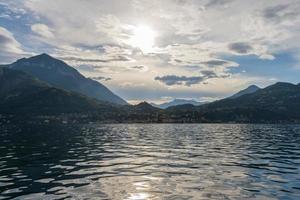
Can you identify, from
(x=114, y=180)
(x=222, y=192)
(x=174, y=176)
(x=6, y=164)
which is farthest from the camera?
(x=6, y=164)

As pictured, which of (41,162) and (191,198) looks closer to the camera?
(191,198)

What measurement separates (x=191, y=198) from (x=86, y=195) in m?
9.33

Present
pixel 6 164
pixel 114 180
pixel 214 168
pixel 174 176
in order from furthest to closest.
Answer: pixel 6 164 → pixel 214 168 → pixel 174 176 → pixel 114 180

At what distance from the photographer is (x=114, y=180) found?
38.1 meters

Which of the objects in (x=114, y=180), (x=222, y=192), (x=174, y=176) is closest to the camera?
(x=222, y=192)

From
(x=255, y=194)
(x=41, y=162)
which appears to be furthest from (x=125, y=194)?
(x=41, y=162)

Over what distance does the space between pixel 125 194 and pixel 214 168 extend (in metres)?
19.8

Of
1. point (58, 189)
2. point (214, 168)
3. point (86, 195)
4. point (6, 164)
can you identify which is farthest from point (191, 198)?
point (6, 164)

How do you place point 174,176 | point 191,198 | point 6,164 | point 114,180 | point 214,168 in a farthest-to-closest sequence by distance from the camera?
point 6,164 < point 214,168 < point 174,176 < point 114,180 < point 191,198

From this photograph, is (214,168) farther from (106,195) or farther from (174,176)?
(106,195)

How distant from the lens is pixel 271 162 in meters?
54.5

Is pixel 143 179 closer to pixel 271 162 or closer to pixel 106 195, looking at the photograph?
pixel 106 195

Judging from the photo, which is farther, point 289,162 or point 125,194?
point 289,162

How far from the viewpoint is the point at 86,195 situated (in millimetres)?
30516
